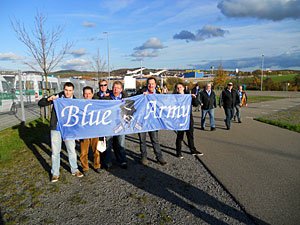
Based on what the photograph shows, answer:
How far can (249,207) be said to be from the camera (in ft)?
10.9

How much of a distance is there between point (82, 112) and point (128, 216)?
8.08 feet

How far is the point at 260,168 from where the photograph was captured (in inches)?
193

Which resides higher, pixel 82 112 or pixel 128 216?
pixel 82 112

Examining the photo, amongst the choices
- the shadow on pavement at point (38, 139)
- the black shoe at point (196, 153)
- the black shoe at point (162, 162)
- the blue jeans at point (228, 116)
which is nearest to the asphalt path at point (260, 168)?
the black shoe at point (196, 153)

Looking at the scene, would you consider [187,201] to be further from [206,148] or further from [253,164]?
[206,148]

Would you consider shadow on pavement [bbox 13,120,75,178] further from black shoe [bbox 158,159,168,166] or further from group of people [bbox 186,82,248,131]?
group of people [bbox 186,82,248,131]

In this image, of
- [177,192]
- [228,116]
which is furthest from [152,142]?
[228,116]

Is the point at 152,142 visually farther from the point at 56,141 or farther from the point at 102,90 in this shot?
the point at 56,141

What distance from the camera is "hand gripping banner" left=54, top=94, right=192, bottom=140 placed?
4586 millimetres

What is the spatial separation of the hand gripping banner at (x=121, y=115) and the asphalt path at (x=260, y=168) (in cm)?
141

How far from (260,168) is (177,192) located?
224 cm

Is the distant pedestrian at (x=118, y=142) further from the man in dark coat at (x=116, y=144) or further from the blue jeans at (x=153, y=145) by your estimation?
the blue jeans at (x=153, y=145)

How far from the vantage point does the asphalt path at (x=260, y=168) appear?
3322 millimetres

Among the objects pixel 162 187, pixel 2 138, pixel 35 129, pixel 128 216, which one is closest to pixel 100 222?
pixel 128 216
